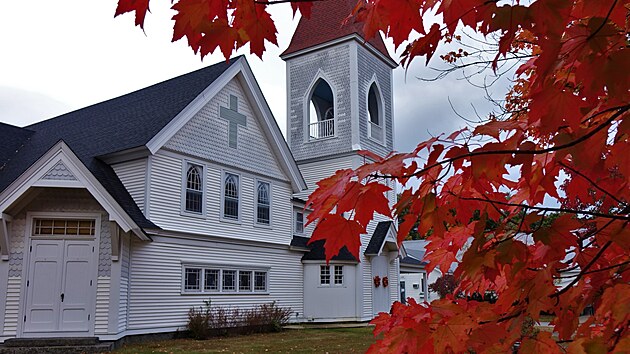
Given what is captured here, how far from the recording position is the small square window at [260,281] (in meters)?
18.7

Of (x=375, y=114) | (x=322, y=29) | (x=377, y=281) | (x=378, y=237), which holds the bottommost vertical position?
(x=377, y=281)

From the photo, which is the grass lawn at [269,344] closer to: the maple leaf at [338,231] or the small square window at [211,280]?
the small square window at [211,280]

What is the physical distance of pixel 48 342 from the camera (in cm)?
1228

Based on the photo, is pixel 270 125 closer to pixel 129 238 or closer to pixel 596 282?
pixel 129 238

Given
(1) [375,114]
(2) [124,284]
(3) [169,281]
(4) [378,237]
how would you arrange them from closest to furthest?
(2) [124,284] < (3) [169,281] < (4) [378,237] < (1) [375,114]

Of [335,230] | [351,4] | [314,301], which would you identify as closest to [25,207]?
[314,301]

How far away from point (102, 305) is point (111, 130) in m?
6.66

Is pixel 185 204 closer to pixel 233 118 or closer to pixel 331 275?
pixel 233 118

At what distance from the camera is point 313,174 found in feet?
82.5

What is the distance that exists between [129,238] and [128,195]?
5.08 ft

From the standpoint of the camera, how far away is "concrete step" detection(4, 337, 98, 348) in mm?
12180

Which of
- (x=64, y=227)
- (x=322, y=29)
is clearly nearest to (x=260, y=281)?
(x=64, y=227)

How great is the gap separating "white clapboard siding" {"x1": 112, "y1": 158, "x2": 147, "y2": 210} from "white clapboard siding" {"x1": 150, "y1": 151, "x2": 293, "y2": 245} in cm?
31

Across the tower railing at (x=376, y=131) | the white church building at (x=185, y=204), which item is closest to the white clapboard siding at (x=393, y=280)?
the white church building at (x=185, y=204)
